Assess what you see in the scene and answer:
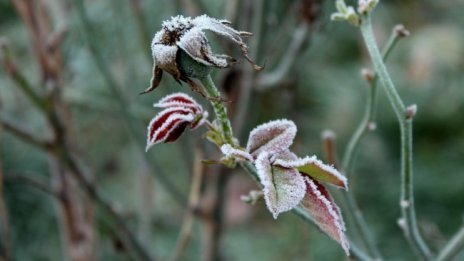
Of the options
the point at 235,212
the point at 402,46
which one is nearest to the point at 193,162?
the point at 402,46

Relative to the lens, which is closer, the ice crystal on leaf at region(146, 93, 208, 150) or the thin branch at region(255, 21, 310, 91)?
the ice crystal on leaf at region(146, 93, 208, 150)

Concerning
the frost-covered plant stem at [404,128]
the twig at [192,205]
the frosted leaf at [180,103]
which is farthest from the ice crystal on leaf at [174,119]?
the twig at [192,205]

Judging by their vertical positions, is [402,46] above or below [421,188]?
above

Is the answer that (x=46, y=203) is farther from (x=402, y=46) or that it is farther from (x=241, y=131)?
(x=402, y=46)

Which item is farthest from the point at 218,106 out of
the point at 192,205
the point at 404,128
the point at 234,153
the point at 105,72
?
the point at 192,205

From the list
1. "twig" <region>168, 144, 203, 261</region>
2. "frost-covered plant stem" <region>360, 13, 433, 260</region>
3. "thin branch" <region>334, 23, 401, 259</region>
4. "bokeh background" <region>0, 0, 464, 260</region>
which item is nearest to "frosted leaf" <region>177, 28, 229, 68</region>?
"frost-covered plant stem" <region>360, 13, 433, 260</region>

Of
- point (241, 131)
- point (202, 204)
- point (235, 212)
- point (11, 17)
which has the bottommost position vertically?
point (235, 212)

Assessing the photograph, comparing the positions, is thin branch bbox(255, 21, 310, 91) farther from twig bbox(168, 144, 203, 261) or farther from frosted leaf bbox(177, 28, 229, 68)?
frosted leaf bbox(177, 28, 229, 68)

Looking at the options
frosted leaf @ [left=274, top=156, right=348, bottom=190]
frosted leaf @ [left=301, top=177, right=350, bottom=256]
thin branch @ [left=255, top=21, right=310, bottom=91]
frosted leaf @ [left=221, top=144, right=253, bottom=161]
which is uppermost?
frosted leaf @ [left=221, top=144, right=253, bottom=161]
